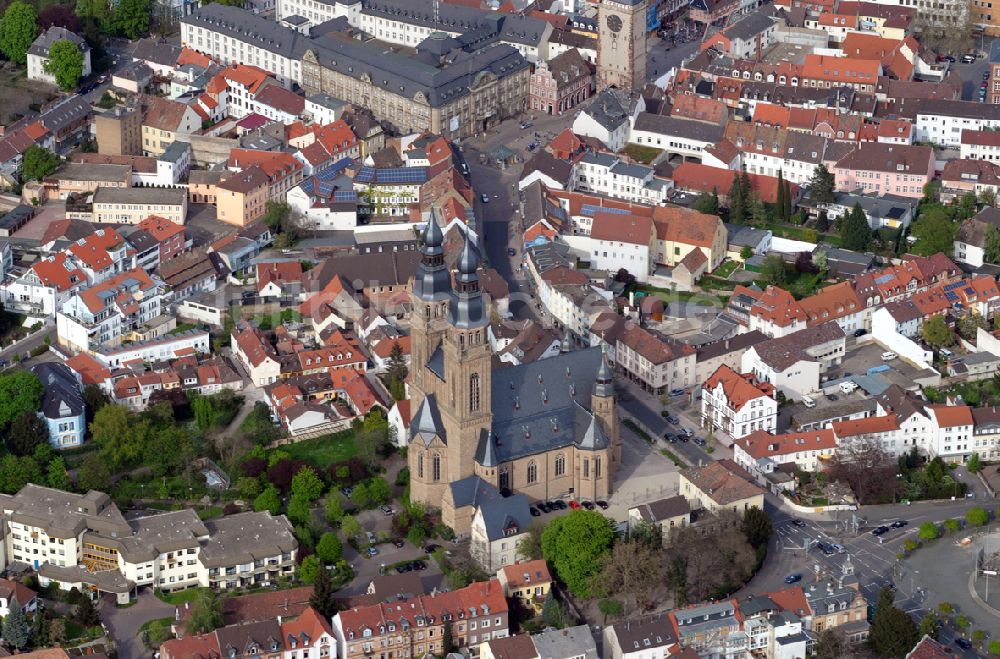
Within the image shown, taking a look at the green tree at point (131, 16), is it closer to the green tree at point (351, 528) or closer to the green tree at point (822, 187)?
the green tree at point (822, 187)

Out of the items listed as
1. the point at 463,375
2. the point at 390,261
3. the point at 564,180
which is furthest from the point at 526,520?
the point at 564,180

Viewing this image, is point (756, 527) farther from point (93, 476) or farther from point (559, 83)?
point (559, 83)

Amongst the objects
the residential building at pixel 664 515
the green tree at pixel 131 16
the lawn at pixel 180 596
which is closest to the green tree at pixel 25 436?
the lawn at pixel 180 596

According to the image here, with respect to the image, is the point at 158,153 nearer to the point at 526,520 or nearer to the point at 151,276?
the point at 151,276

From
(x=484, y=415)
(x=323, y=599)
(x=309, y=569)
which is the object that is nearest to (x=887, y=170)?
(x=484, y=415)

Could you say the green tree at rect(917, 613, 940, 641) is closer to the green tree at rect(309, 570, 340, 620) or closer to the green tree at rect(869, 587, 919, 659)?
the green tree at rect(869, 587, 919, 659)

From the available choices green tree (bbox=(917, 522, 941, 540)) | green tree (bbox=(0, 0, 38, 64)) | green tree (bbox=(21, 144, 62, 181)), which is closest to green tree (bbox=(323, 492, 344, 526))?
green tree (bbox=(917, 522, 941, 540))

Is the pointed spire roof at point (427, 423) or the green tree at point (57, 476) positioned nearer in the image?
the pointed spire roof at point (427, 423)
